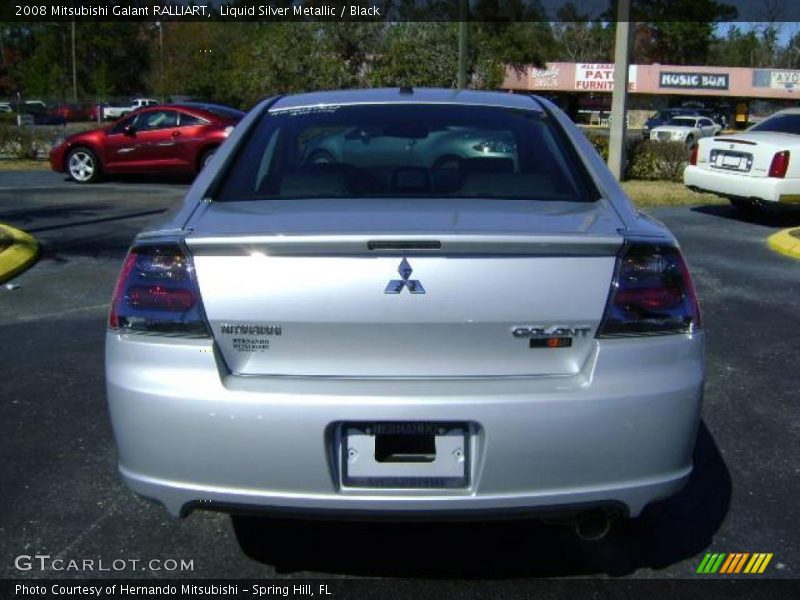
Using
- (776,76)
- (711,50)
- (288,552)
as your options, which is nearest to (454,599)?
(288,552)

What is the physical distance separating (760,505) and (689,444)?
1090 millimetres

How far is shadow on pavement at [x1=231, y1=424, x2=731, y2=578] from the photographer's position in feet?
10.1

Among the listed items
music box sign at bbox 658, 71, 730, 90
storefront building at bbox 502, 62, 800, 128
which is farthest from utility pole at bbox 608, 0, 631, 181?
music box sign at bbox 658, 71, 730, 90

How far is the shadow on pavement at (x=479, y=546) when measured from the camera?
3.06 metres

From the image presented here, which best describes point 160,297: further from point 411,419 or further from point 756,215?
point 756,215

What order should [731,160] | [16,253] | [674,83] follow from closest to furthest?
[16,253] → [731,160] → [674,83]

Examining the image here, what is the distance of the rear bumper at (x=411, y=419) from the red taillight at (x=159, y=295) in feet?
0.20

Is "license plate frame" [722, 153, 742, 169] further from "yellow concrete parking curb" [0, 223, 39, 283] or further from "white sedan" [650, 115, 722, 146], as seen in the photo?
"white sedan" [650, 115, 722, 146]

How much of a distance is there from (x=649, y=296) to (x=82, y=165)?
49.6ft

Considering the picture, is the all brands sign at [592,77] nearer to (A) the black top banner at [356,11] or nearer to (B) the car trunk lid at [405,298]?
(A) the black top banner at [356,11]

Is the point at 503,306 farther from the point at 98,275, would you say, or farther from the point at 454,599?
the point at 98,275

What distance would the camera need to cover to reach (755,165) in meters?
10.7

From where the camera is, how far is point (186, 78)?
50.2 meters

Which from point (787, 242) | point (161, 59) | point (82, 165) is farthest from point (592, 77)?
point (787, 242)
